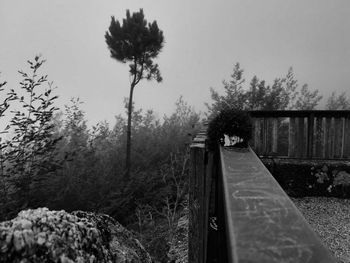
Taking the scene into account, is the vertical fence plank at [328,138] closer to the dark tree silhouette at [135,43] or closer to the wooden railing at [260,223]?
the wooden railing at [260,223]

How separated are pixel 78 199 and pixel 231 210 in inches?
162

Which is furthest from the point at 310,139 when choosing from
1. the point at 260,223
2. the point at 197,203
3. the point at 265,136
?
the point at 260,223

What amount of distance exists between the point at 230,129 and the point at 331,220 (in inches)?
74.9

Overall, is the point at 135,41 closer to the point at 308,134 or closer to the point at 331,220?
the point at 308,134

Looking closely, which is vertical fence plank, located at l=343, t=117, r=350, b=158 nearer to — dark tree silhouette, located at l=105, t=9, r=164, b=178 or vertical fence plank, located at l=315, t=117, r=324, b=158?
vertical fence plank, located at l=315, t=117, r=324, b=158

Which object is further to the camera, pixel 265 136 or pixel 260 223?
pixel 265 136

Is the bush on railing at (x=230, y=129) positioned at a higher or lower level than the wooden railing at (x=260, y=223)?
higher

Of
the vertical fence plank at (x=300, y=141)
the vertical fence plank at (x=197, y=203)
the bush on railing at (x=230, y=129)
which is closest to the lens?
the vertical fence plank at (x=197, y=203)

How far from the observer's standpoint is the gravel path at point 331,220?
284 centimetres

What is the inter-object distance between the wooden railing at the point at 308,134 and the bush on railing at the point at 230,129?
1.87 metres

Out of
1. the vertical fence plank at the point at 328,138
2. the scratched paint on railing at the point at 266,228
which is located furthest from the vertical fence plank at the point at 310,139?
the scratched paint on railing at the point at 266,228

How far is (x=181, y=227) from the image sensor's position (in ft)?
12.3

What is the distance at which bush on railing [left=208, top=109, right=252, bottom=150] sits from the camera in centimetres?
260

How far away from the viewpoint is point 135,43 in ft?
27.2
